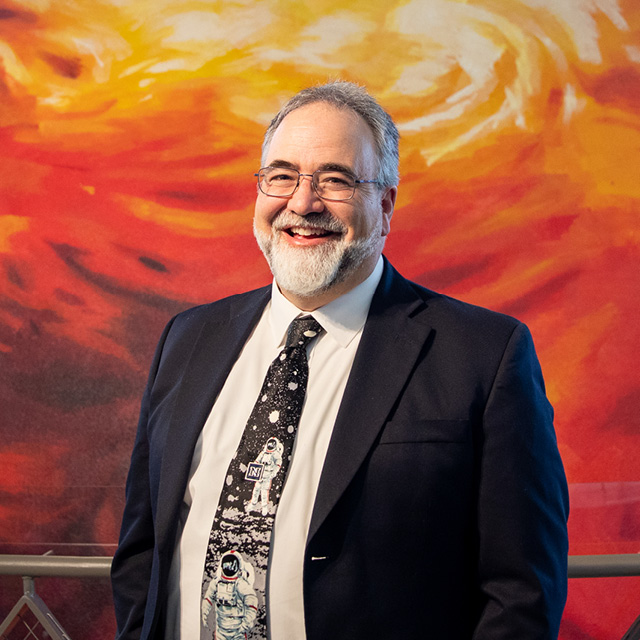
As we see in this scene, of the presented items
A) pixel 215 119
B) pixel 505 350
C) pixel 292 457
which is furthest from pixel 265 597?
pixel 215 119

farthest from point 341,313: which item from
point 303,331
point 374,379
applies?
point 374,379

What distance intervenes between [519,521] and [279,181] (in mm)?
827

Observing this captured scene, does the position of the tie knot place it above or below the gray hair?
below

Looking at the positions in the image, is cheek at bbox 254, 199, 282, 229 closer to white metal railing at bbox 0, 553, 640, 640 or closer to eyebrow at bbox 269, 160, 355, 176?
eyebrow at bbox 269, 160, 355, 176

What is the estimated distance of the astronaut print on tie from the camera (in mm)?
1189

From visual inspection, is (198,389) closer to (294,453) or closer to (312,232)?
(294,453)

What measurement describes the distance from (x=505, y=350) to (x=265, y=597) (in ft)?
2.11

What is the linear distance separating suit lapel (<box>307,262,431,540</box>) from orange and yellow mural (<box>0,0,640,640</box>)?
105cm

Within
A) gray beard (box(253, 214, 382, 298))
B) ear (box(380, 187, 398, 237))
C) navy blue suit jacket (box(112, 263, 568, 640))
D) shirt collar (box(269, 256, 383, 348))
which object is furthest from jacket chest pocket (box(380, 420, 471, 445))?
ear (box(380, 187, 398, 237))

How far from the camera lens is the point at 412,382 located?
1.28 metres

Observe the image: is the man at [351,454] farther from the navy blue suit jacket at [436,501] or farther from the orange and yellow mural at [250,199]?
the orange and yellow mural at [250,199]

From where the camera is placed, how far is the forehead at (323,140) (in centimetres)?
138

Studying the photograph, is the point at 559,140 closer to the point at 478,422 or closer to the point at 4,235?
the point at 478,422

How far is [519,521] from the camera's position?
1165 millimetres
